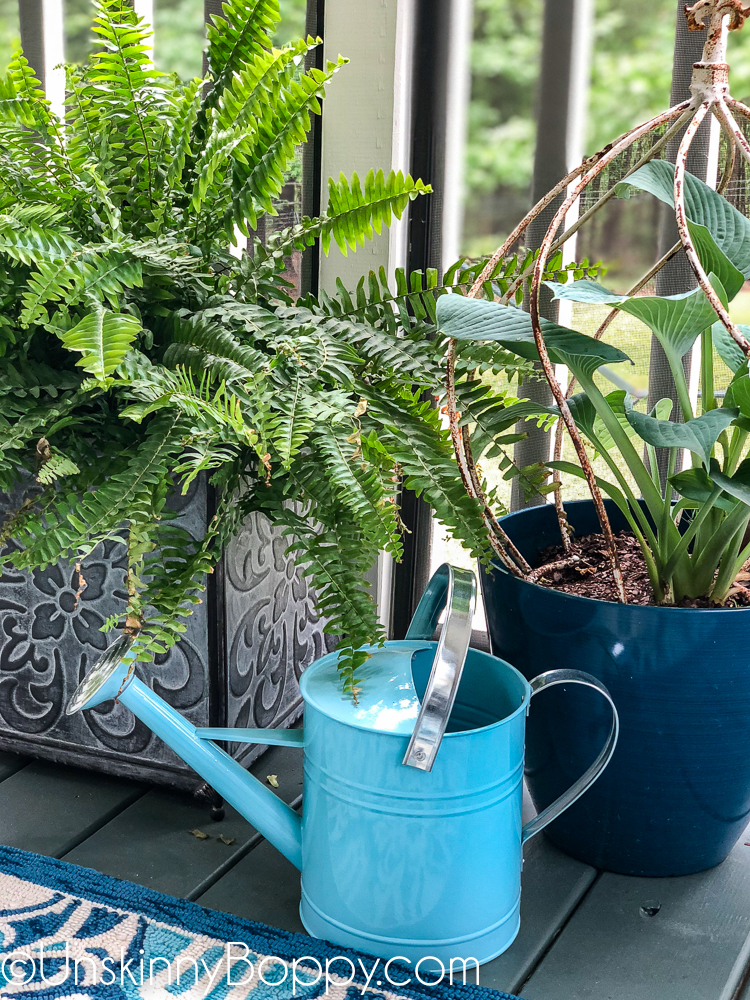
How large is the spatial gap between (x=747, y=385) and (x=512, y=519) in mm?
342

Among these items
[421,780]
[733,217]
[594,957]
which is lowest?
[594,957]

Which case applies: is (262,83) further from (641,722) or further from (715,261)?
(641,722)

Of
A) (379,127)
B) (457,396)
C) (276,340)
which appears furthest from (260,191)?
(379,127)

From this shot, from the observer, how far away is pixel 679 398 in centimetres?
81

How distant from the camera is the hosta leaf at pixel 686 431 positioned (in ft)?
2.22

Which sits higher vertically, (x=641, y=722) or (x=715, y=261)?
(x=715, y=261)

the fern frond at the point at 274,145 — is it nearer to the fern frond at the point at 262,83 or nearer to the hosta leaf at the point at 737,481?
the fern frond at the point at 262,83

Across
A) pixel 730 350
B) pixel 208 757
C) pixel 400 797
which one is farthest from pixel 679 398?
pixel 208 757

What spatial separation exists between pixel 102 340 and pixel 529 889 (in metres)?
0.64

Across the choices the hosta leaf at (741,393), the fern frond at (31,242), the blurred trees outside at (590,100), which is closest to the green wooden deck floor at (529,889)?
the hosta leaf at (741,393)

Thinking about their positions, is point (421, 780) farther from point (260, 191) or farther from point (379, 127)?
point (379, 127)

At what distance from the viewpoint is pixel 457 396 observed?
0.89 m

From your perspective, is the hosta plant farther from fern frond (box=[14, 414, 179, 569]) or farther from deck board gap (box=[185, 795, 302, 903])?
deck board gap (box=[185, 795, 302, 903])

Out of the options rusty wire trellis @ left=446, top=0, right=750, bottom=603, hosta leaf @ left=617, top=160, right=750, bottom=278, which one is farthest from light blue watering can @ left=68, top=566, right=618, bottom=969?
hosta leaf @ left=617, top=160, right=750, bottom=278
